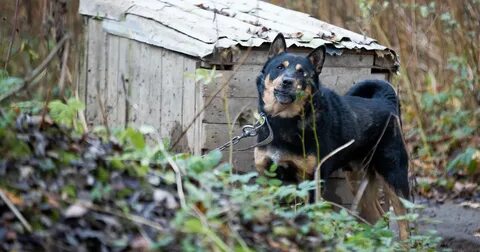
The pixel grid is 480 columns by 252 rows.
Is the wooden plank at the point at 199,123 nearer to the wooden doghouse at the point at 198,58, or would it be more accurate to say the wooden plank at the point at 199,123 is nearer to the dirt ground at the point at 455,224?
the wooden doghouse at the point at 198,58

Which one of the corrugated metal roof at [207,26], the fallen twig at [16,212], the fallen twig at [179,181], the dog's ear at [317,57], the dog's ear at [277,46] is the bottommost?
the fallen twig at [16,212]

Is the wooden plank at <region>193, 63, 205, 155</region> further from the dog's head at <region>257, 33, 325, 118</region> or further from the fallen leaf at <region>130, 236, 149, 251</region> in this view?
the fallen leaf at <region>130, 236, 149, 251</region>

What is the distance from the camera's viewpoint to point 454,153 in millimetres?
11312

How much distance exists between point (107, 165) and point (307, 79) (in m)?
3.33

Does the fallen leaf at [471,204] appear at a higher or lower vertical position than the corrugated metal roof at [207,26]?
lower

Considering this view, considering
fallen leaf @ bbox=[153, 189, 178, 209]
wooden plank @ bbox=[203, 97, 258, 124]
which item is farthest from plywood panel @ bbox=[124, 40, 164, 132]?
fallen leaf @ bbox=[153, 189, 178, 209]

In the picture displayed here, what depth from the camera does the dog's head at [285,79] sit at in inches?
283

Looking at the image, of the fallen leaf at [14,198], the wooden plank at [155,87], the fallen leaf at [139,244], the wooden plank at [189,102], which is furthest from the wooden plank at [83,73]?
the fallen leaf at [139,244]

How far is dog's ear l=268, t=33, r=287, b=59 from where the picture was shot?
7293 millimetres

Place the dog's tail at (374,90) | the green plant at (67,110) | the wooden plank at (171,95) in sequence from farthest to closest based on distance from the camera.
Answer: the dog's tail at (374,90), the wooden plank at (171,95), the green plant at (67,110)

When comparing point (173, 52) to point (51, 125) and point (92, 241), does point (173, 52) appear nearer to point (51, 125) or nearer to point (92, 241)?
point (51, 125)

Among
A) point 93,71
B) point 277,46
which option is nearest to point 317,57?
point 277,46

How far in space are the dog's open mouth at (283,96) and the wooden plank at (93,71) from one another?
2.23 meters

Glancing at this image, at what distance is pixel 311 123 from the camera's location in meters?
7.38
